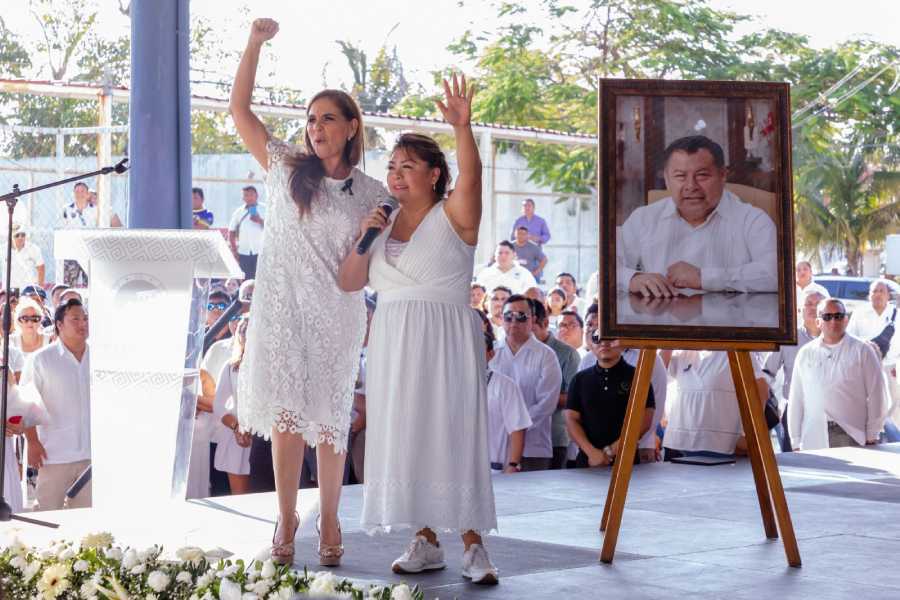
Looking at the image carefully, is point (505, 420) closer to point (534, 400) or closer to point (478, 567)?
point (534, 400)

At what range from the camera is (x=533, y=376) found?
8547 millimetres

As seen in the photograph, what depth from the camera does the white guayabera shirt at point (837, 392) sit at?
958 centimetres

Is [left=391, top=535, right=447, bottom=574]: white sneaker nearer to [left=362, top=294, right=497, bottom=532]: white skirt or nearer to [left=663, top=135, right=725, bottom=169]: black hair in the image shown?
[left=362, top=294, right=497, bottom=532]: white skirt

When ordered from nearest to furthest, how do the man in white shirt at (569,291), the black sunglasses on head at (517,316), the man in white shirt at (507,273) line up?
the black sunglasses on head at (517,316) < the man in white shirt at (569,291) < the man in white shirt at (507,273)

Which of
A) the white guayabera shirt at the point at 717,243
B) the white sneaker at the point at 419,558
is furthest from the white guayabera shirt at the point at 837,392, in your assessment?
the white sneaker at the point at 419,558

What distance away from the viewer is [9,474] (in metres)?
7.24

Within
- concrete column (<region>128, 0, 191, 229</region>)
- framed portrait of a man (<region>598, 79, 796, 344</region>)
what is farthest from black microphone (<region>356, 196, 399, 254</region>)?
concrete column (<region>128, 0, 191, 229</region>)

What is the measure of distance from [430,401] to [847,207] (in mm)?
30986

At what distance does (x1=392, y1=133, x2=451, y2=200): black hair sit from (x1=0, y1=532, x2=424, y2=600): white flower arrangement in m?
1.63

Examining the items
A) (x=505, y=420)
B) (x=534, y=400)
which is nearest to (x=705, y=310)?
(x=505, y=420)

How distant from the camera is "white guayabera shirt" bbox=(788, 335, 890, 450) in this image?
958 centimetres

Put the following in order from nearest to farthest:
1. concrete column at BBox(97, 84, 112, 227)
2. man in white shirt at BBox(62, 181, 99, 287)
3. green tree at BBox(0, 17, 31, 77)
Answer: concrete column at BBox(97, 84, 112, 227)
man in white shirt at BBox(62, 181, 99, 287)
green tree at BBox(0, 17, 31, 77)

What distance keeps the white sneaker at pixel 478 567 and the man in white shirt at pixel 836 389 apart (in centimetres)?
538

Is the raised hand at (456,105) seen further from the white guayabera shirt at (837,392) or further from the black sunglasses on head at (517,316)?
the white guayabera shirt at (837,392)
